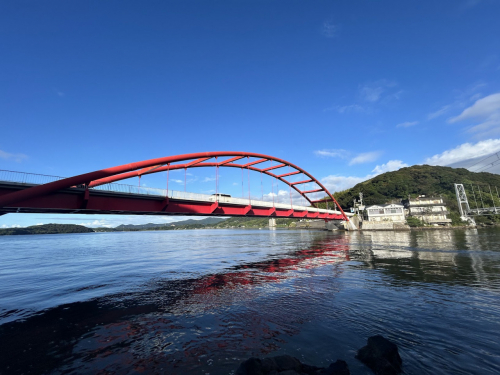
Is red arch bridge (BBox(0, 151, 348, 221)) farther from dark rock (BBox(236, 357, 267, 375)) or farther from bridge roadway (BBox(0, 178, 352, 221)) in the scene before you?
dark rock (BBox(236, 357, 267, 375))

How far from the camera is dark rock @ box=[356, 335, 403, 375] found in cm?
509

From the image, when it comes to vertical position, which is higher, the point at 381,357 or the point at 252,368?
the point at 252,368

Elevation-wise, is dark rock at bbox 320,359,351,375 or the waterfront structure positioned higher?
the waterfront structure

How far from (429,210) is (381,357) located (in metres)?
95.2

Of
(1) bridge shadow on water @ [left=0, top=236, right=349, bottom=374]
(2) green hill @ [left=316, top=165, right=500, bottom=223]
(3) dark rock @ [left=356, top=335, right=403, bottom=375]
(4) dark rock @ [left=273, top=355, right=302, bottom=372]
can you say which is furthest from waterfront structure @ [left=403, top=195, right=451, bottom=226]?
(4) dark rock @ [left=273, top=355, right=302, bottom=372]

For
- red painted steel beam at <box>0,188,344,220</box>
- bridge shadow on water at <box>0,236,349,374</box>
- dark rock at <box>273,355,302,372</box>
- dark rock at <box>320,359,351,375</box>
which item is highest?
red painted steel beam at <box>0,188,344,220</box>

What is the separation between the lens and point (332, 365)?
5.11 metres

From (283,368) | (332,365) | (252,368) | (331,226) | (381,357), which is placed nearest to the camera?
(252,368)

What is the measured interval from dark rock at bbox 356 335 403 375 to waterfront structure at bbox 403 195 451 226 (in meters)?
91.9

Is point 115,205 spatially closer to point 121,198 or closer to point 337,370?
point 121,198

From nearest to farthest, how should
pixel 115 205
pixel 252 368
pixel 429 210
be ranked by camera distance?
pixel 252 368
pixel 115 205
pixel 429 210

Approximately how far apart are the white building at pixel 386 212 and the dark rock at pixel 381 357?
279ft

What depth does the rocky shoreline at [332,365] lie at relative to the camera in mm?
4844

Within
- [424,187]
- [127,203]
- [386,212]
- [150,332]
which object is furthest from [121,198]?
[424,187]
